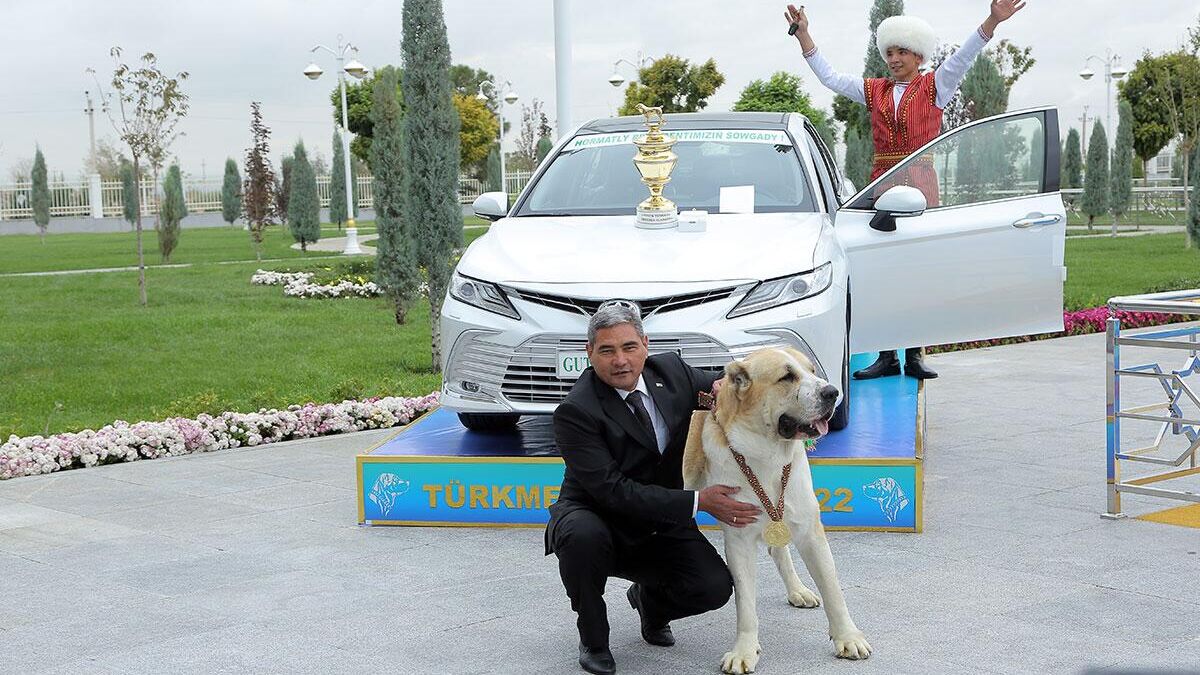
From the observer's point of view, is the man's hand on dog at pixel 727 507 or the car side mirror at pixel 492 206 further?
the car side mirror at pixel 492 206

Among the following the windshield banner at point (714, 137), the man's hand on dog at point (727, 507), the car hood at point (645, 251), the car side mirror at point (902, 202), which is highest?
the windshield banner at point (714, 137)

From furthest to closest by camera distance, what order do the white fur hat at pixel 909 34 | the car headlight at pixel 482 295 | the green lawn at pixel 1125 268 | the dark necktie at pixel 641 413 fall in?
the green lawn at pixel 1125 268 < the white fur hat at pixel 909 34 < the car headlight at pixel 482 295 < the dark necktie at pixel 641 413

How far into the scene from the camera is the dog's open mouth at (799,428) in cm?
409

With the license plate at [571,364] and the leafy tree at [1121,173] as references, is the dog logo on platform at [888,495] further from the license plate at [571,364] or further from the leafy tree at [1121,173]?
the leafy tree at [1121,173]

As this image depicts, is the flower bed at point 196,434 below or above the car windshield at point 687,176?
below

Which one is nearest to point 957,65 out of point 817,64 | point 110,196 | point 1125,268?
point 817,64

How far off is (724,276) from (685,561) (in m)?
2.02

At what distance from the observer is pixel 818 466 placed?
5.98 m

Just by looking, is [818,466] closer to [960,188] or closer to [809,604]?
[809,604]

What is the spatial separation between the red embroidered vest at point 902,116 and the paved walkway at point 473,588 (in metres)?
1.91

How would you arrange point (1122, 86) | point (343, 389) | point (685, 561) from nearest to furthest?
point (685, 561) → point (343, 389) → point (1122, 86)

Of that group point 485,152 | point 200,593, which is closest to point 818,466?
point 200,593

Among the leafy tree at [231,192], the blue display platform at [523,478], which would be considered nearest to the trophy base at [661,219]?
the blue display platform at [523,478]

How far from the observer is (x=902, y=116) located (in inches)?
318
